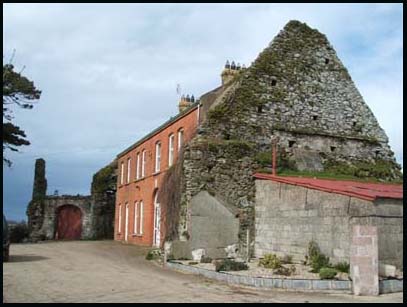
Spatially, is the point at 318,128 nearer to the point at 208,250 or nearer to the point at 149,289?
the point at 208,250

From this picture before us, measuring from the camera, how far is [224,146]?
70.0 ft

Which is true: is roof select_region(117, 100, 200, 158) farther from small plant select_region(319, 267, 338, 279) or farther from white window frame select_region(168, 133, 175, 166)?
small plant select_region(319, 267, 338, 279)

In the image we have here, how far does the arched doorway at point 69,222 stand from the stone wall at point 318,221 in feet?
88.8

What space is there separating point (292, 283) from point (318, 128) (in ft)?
41.5

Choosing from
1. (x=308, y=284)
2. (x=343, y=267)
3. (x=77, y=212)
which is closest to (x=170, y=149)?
(x=343, y=267)

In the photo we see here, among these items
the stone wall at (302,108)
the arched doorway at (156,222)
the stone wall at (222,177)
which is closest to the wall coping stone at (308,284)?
Answer: the stone wall at (222,177)

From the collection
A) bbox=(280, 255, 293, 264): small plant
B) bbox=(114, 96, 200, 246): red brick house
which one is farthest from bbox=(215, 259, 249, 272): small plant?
bbox=(114, 96, 200, 246): red brick house

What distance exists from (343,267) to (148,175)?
17.7 metres

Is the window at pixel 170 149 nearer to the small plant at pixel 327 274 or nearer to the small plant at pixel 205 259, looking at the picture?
the small plant at pixel 205 259

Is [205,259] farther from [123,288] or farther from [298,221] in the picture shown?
[123,288]

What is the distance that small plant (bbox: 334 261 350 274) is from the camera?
14.5 metres

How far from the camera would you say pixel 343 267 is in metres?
14.6

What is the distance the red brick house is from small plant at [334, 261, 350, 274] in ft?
29.9
